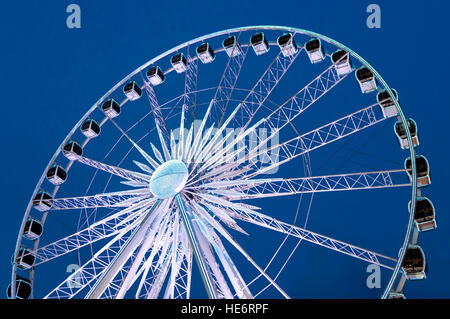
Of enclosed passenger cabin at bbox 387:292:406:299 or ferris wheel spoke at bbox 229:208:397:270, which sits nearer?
enclosed passenger cabin at bbox 387:292:406:299

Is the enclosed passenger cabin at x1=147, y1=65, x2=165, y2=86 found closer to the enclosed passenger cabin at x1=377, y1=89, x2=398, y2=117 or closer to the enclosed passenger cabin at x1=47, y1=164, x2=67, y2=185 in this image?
the enclosed passenger cabin at x1=47, y1=164, x2=67, y2=185

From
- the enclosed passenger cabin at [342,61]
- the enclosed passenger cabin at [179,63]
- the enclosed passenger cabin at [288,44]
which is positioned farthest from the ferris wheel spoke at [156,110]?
the enclosed passenger cabin at [342,61]

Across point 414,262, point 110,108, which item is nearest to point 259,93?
point 110,108

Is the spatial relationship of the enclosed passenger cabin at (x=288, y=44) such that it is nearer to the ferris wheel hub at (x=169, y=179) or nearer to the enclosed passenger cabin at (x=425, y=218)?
the ferris wheel hub at (x=169, y=179)

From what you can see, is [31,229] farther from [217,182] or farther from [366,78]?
[366,78]

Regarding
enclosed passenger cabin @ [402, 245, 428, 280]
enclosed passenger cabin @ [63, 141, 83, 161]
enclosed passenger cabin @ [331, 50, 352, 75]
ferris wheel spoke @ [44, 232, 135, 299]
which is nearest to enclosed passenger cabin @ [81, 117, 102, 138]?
enclosed passenger cabin @ [63, 141, 83, 161]
